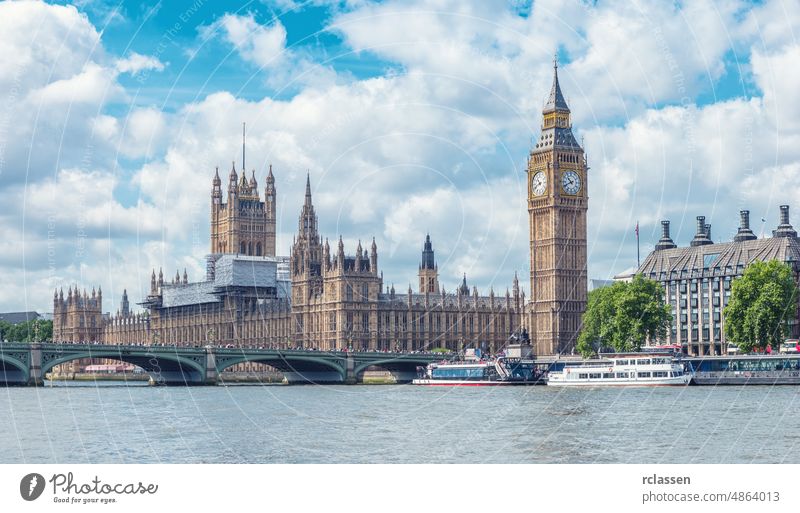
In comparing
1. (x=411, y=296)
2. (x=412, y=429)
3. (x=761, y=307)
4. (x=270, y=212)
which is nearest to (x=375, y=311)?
(x=411, y=296)

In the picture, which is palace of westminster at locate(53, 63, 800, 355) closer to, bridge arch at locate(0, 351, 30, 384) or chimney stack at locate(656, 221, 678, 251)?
chimney stack at locate(656, 221, 678, 251)

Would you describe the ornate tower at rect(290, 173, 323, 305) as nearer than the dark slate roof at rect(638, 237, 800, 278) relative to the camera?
No

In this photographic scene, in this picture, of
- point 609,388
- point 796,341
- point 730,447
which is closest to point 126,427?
point 730,447

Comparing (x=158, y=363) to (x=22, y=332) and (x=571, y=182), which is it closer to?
(x=571, y=182)

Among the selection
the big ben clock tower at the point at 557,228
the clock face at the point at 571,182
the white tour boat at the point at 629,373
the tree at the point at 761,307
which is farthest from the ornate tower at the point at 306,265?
the tree at the point at 761,307

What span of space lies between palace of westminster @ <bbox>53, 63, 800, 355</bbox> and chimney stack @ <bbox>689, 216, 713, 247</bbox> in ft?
0.31

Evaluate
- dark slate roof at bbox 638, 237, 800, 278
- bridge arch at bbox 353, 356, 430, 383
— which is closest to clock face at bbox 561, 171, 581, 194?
dark slate roof at bbox 638, 237, 800, 278

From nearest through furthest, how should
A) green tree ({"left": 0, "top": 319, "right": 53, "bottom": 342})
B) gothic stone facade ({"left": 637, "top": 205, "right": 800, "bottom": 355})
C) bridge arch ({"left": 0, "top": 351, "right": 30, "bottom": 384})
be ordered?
1. bridge arch ({"left": 0, "top": 351, "right": 30, "bottom": 384})
2. gothic stone facade ({"left": 637, "top": 205, "right": 800, "bottom": 355})
3. green tree ({"left": 0, "top": 319, "right": 53, "bottom": 342})

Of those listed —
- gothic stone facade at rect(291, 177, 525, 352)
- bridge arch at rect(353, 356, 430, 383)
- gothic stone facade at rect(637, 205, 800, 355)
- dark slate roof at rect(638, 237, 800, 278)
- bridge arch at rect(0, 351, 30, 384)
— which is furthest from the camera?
gothic stone facade at rect(291, 177, 525, 352)

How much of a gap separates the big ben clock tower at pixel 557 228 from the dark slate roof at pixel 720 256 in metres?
7.98

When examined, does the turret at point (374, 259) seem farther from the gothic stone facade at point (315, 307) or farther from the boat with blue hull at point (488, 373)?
the boat with blue hull at point (488, 373)

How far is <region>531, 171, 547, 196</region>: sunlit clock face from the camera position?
431 ft

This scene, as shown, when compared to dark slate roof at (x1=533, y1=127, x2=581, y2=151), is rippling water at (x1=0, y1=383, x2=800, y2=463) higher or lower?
lower
